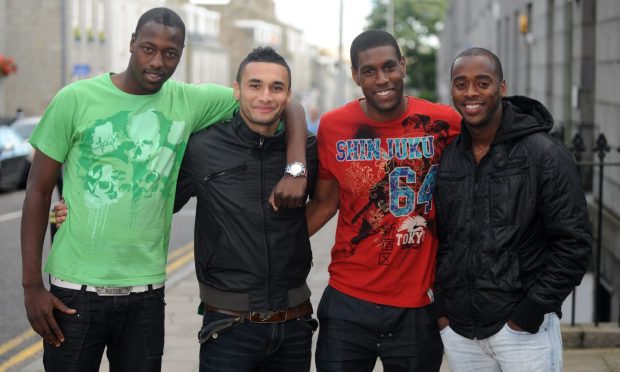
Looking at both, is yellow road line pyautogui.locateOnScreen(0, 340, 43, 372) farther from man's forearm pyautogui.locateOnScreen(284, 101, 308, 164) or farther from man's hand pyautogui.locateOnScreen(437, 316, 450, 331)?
man's hand pyautogui.locateOnScreen(437, 316, 450, 331)

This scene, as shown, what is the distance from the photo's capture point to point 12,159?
2186 centimetres

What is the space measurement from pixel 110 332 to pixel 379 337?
1.11 metres

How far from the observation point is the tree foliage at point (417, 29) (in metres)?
90.6

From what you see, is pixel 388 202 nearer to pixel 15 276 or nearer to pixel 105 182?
pixel 105 182

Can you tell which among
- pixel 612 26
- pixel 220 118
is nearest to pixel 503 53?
pixel 612 26

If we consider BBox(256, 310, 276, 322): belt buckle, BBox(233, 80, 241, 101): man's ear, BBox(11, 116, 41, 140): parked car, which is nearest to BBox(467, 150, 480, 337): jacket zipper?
BBox(256, 310, 276, 322): belt buckle

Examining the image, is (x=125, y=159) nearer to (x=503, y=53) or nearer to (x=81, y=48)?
(x=503, y=53)

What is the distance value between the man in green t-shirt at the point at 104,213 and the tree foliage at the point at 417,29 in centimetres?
8687

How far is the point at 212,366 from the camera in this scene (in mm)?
4031

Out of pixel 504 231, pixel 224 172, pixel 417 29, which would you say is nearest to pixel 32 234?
pixel 224 172

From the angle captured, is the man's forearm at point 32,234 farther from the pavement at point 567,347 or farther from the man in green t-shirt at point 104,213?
the pavement at point 567,347

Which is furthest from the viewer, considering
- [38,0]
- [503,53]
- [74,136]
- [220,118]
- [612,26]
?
[38,0]

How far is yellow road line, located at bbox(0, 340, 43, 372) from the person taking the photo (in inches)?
289

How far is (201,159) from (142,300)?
24.3 inches
